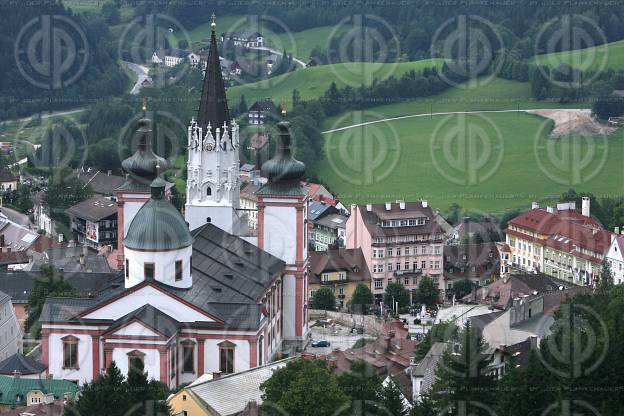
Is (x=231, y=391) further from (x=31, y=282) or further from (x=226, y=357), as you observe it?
A: (x=31, y=282)

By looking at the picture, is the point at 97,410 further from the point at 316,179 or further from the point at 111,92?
the point at 111,92

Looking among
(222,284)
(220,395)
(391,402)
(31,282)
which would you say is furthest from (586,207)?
(391,402)

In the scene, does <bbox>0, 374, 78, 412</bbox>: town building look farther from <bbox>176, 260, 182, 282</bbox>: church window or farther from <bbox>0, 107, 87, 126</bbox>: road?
<bbox>0, 107, 87, 126</bbox>: road

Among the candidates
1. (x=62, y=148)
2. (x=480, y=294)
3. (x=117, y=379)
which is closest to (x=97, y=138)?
(x=62, y=148)

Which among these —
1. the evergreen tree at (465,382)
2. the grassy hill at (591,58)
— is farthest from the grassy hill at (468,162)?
the evergreen tree at (465,382)

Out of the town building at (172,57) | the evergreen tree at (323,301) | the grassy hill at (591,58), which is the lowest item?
the evergreen tree at (323,301)

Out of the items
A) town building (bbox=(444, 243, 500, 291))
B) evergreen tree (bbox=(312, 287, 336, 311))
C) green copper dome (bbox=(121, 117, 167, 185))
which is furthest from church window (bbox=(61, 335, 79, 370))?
town building (bbox=(444, 243, 500, 291))

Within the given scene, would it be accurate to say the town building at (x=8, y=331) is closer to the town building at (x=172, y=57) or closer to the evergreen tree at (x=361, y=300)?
the evergreen tree at (x=361, y=300)
